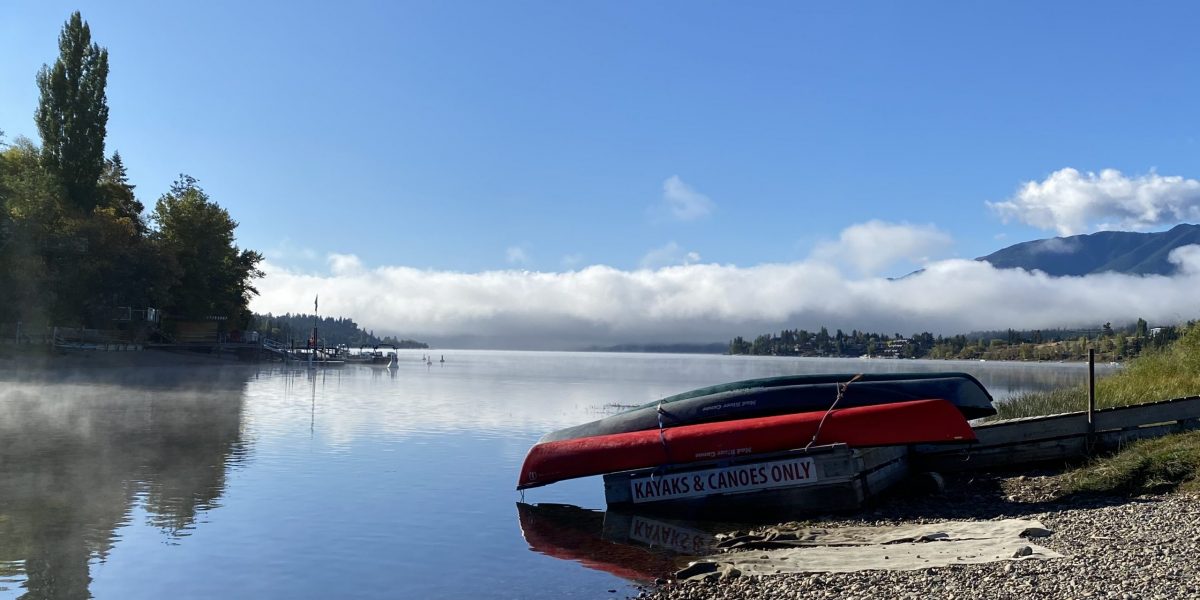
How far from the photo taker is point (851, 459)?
41.8ft

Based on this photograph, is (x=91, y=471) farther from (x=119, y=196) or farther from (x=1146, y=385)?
(x=119, y=196)

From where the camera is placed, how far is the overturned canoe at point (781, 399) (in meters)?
15.3

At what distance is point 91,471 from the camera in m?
16.3

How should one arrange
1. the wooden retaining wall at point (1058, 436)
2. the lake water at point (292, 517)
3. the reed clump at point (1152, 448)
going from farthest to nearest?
the wooden retaining wall at point (1058, 436)
the reed clump at point (1152, 448)
the lake water at point (292, 517)

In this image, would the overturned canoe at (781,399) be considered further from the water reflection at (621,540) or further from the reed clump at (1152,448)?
the reed clump at (1152,448)

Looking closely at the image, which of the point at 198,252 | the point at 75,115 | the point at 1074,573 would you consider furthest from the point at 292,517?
the point at 198,252

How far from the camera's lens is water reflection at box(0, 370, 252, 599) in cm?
1038

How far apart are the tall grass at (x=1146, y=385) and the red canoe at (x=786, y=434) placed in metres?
6.47

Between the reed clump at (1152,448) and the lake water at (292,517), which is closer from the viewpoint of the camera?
the lake water at (292,517)

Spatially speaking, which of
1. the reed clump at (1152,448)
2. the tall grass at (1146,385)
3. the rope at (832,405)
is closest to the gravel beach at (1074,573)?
the reed clump at (1152,448)

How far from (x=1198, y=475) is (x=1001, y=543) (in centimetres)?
375

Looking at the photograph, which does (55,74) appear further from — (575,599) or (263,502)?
(575,599)

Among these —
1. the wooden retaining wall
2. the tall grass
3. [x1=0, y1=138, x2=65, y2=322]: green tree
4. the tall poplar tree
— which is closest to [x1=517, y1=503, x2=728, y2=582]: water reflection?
the wooden retaining wall

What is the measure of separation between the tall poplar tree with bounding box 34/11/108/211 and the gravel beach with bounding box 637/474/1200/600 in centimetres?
5876
